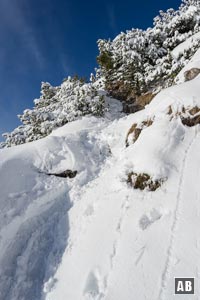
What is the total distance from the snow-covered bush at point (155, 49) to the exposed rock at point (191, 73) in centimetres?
293

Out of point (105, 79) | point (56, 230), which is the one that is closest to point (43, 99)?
point (105, 79)

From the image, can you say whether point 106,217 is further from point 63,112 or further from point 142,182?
point 63,112

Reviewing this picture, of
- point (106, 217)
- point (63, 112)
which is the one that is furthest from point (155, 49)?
point (106, 217)

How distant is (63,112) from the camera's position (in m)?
16.2

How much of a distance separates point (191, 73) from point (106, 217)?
30.5 ft

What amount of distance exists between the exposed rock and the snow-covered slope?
143 inches

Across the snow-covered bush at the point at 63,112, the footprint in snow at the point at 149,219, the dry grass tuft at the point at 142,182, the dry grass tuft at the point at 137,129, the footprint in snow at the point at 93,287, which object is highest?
the snow-covered bush at the point at 63,112

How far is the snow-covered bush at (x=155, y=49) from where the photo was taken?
16.9 metres

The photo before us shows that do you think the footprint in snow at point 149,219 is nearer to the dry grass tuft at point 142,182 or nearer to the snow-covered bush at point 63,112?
the dry grass tuft at point 142,182


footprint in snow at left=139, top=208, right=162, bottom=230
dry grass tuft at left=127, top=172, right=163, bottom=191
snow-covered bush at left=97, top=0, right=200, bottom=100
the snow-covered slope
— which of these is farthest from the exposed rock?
footprint in snow at left=139, top=208, right=162, bottom=230

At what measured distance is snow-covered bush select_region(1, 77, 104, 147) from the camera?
15969 millimetres

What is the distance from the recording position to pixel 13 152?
10.1 meters

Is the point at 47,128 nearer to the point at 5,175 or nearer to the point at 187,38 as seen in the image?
the point at 5,175

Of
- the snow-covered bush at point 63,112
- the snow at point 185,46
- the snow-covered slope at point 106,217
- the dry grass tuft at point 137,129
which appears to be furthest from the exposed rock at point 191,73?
the snow-covered bush at point 63,112
